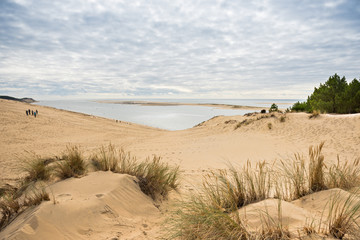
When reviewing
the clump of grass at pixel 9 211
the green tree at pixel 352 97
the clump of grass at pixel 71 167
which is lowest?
the clump of grass at pixel 9 211

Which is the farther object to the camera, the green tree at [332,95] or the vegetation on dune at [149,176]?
the green tree at [332,95]

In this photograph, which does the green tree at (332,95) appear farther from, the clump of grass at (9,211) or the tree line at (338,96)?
the clump of grass at (9,211)

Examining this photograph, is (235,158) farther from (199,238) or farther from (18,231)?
(18,231)

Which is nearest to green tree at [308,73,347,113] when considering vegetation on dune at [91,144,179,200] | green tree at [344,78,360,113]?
green tree at [344,78,360,113]

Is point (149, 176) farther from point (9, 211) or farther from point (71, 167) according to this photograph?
point (9, 211)

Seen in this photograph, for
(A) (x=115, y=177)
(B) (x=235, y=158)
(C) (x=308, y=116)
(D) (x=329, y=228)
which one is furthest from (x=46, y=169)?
(C) (x=308, y=116)

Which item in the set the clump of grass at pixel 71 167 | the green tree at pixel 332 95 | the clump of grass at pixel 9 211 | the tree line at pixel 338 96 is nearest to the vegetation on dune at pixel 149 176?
the clump of grass at pixel 71 167

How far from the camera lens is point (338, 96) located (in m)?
23.3

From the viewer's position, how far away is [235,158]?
34.4 feet

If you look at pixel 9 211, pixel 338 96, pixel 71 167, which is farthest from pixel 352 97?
pixel 9 211

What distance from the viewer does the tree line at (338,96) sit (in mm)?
21703

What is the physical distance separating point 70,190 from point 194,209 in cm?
268

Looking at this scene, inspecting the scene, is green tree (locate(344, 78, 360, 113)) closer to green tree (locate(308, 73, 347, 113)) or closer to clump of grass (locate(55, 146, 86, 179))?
green tree (locate(308, 73, 347, 113))

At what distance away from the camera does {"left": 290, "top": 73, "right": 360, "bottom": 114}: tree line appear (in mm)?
21703
